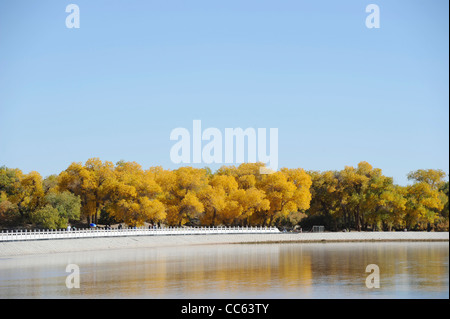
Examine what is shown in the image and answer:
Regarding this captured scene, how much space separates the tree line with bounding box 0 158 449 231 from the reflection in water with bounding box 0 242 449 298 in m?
35.2

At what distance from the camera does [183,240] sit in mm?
86062

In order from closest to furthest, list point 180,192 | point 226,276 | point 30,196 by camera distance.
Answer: point 226,276
point 180,192
point 30,196

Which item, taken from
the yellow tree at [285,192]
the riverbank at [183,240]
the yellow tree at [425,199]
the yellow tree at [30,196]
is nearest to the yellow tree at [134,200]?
the riverbank at [183,240]

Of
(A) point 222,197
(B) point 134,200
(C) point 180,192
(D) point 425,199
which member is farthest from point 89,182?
(D) point 425,199

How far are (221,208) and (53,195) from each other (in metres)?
26.5

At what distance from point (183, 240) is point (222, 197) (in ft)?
61.6

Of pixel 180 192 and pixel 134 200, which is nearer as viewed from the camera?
pixel 134 200

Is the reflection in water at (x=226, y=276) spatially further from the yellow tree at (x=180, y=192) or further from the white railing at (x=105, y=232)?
the yellow tree at (x=180, y=192)

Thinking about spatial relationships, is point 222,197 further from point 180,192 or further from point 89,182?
point 89,182

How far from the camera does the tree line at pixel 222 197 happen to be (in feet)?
319

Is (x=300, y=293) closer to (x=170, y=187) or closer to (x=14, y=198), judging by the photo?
(x=170, y=187)

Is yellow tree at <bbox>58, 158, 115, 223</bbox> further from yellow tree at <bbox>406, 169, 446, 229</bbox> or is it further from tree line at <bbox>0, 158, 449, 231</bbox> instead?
yellow tree at <bbox>406, 169, 446, 229</bbox>

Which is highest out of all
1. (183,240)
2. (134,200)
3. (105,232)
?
(134,200)
